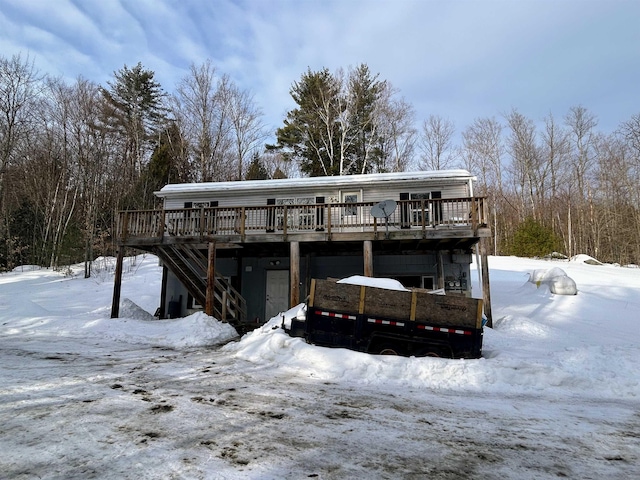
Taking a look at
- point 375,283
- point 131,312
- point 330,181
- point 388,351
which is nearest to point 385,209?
point 375,283

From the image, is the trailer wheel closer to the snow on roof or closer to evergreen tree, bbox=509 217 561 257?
the snow on roof

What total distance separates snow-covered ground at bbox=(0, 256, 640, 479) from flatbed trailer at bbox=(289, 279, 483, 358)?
1.96 ft

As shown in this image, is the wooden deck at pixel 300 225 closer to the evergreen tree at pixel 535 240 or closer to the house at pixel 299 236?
the house at pixel 299 236

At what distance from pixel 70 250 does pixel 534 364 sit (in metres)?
27.3

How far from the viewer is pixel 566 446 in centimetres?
345

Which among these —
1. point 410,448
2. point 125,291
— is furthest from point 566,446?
point 125,291

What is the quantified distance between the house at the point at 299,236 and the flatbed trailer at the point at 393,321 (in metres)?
3.70

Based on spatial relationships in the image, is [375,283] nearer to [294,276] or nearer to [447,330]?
[447,330]

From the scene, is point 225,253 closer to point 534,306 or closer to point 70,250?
point 534,306

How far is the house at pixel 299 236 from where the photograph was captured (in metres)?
11.8

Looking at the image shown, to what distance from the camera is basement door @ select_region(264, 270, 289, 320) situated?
15.2m

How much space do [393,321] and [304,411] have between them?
347 centimetres

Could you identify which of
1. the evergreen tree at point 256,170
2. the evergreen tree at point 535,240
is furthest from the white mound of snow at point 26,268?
the evergreen tree at point 535,240

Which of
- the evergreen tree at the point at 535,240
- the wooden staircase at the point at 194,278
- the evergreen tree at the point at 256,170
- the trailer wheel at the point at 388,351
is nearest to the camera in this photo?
the trailer wheel at the point at 388,351
